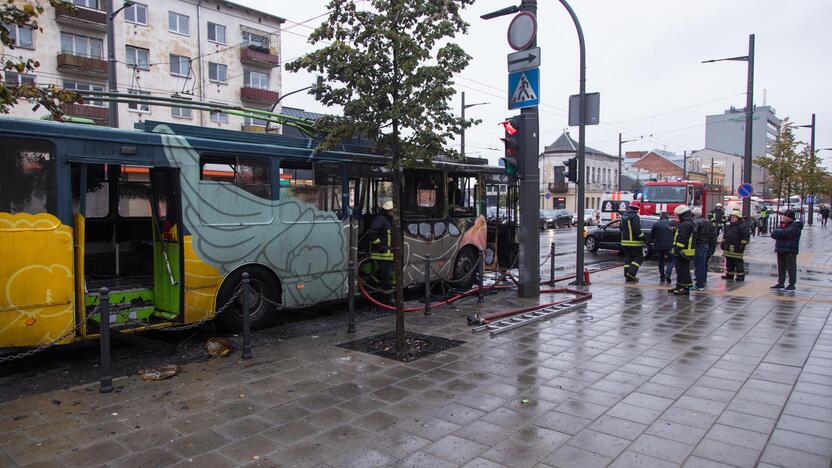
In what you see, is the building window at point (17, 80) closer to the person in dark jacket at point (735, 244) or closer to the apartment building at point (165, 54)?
the apartment building at point (165, 54)

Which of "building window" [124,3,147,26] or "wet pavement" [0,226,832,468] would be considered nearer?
"wet pavement" [0,226,832,468]

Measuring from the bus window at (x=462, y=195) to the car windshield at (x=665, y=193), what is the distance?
17.2m

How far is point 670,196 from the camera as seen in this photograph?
2553 centimetres

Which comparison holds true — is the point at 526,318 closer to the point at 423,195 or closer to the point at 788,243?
the point at 423,195

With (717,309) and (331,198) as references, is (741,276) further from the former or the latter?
(331,198)

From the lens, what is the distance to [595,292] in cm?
1182

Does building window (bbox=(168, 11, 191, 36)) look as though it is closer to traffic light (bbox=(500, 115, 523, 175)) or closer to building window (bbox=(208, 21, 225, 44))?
building window (bbox=(208, 21, 225, 44))

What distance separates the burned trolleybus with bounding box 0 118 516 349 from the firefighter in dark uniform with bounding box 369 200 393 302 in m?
0.34

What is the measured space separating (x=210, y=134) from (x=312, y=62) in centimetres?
207

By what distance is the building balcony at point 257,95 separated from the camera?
41406 millimetres

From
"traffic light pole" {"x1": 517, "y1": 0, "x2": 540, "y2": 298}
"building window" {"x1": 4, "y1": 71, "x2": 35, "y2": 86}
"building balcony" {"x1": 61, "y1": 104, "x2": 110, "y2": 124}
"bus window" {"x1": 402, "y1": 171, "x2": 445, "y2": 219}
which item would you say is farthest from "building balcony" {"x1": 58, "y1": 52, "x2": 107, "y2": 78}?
"traffic light pole" {"x1": 517, "y1": 0, "x2": 540, "y2": 298}

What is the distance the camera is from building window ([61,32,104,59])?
33594 mm

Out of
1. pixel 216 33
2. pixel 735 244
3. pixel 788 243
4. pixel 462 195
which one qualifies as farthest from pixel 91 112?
pixel 788 243

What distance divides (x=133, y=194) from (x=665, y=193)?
77.3ft
